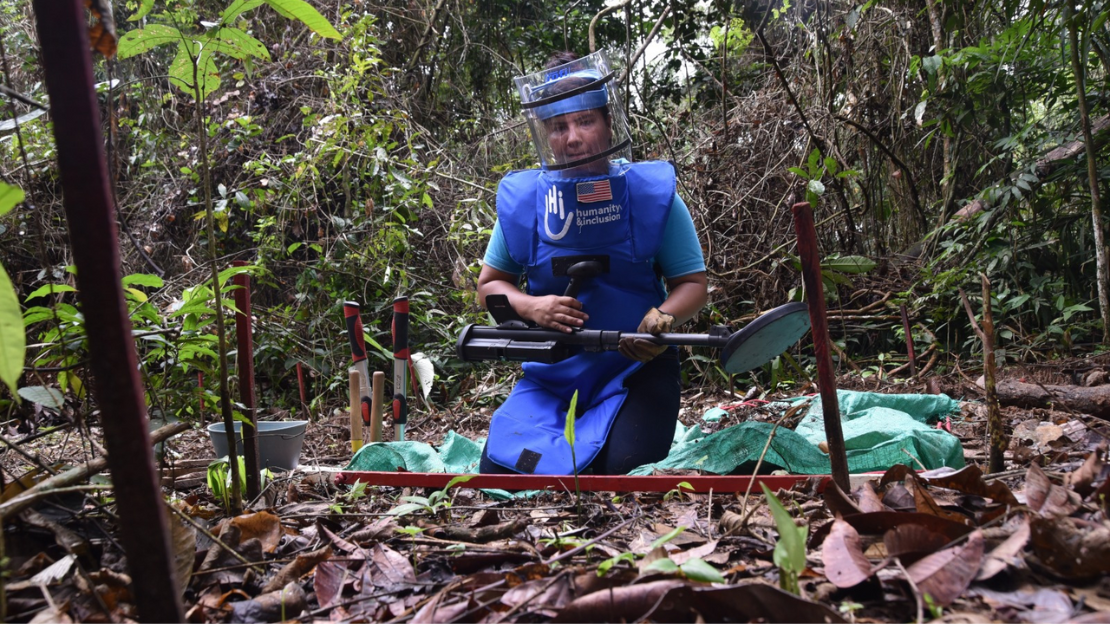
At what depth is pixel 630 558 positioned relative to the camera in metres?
1.17

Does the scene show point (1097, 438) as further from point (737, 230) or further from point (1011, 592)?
point (737, 230)

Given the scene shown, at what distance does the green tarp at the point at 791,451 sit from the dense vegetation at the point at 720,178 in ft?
5.75

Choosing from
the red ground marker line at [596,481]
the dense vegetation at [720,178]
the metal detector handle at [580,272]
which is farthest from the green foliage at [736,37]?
the red ground marker line at [596,481]

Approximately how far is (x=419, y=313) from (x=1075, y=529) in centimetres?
442

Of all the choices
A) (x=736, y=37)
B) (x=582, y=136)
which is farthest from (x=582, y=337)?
(x=736, y=37)

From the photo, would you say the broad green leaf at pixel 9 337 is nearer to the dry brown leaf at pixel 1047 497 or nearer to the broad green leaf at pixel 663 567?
the broad green leaf at pixel 663 567

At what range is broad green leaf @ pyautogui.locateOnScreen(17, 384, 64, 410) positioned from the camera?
1.37 m

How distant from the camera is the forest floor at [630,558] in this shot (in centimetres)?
105

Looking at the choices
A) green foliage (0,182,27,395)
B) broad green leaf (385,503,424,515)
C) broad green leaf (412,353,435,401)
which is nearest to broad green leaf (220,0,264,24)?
green foliage (0,182,27,395)

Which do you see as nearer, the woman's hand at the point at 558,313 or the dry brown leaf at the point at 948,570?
the dry brown leaf at the point at 948,570

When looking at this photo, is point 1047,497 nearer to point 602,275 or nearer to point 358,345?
point 602,275

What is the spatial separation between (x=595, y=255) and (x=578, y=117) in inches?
20.4

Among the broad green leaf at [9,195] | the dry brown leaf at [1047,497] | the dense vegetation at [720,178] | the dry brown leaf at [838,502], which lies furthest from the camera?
the dense vegetation at [720,178]

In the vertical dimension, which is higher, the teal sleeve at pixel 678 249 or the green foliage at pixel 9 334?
the green foliage at pixel 9 334
